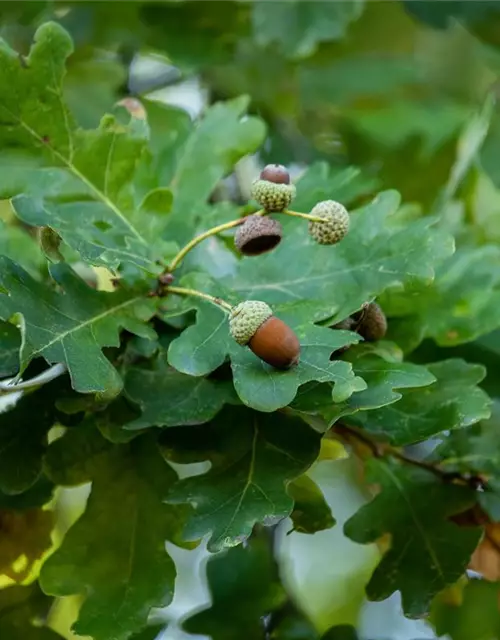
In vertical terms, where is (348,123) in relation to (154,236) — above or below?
below

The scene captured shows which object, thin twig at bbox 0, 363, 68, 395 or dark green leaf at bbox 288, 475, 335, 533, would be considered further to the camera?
dark green leaf at bbox 288, 475, 335, 533

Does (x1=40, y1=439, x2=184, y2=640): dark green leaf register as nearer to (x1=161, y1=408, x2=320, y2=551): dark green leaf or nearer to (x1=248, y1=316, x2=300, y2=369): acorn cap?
(x1=161, y1=408, x2=320, y2=551): dark green leaf

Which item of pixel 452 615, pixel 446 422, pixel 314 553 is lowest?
pixel 314 553

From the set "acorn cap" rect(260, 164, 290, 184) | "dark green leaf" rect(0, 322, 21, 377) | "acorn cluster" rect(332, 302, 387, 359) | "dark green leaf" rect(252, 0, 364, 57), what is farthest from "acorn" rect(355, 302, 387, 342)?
"dark green leaf" rect(252, 0, 364, 57)

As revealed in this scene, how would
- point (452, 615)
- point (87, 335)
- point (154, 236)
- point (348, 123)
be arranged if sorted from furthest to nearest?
point (348, 123) < point (452, 615) < point (154, 236) < point (87, 335)

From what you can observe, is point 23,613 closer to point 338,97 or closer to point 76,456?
point 76,456

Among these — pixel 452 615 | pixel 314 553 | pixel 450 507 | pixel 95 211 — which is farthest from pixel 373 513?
pixel 314 553

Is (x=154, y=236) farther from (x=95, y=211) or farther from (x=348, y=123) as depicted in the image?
(x=348, y=123)

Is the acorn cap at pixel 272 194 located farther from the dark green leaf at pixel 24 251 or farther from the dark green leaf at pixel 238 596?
the dark green leaf at pixel 238 596
